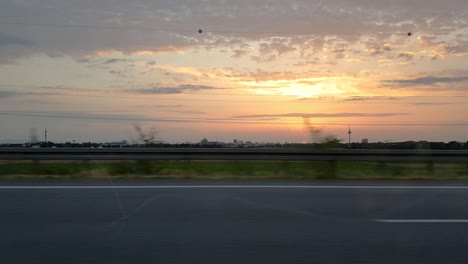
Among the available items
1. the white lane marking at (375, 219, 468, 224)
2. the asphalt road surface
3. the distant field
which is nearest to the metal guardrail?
the distant field

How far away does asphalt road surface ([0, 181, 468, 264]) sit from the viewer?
17.4 ft

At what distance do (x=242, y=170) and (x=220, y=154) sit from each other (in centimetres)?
90

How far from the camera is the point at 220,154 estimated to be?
12.8m

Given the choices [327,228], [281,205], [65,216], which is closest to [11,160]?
[65,216]

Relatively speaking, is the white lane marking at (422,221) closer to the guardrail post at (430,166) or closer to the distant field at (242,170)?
the distant field at (242,170)

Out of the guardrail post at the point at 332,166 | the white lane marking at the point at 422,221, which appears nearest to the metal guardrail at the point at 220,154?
the guardrail post at the point at 332,166

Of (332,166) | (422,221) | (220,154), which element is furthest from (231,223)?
(332,166)

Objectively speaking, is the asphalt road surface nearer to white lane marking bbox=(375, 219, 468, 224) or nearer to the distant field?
white lane marking bbox=(375, 219, 468, 224)

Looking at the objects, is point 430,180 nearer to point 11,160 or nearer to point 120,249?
point 120,249

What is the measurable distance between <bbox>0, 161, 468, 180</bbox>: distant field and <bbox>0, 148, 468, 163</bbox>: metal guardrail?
1.05 ft

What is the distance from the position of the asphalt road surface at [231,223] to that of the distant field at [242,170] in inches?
86.5

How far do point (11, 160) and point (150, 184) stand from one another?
519 centimetres

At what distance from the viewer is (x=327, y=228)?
6.43 m

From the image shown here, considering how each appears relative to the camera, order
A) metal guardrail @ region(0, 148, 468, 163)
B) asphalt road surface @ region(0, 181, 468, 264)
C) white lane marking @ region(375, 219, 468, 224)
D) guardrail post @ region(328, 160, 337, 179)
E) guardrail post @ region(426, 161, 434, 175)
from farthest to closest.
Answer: guardrail post @ region(426, 161, 434, 175)
metal guardrail @ region(0, 148, 468, 163)
guardrail post @ region(328, 160, 337, 179)
white lane marking @ region(375, 219, 468, 224)
asphalt road surface @ region(0, 181, 468, 264)
